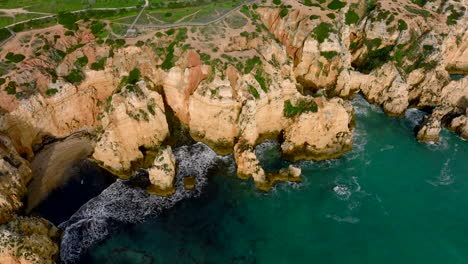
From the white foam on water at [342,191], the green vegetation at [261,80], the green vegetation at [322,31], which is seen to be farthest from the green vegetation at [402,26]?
the white foam on water at [342,191]

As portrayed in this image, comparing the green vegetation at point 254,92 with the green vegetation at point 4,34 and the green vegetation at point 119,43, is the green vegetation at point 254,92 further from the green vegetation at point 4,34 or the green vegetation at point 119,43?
the green vegetation at point 4,34

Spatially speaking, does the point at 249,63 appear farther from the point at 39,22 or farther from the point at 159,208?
the point at 39,22

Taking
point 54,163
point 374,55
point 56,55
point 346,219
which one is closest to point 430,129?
point 374,55

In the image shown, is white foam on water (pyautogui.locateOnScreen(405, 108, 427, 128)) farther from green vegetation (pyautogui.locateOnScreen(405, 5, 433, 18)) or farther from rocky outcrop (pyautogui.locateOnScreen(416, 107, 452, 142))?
green vegetation (pyautogui.locateOnScreen(405, 5, 433, 18))

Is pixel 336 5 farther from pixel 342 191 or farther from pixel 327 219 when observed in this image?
pixel 327 219

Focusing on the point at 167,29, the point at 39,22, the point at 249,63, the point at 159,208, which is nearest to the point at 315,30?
the point at 249,63
